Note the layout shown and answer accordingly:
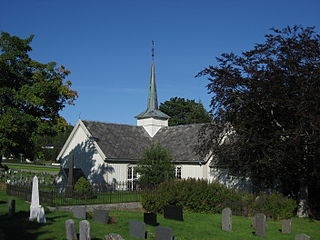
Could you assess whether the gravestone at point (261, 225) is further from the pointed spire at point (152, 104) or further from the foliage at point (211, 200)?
the pointed spire at point (152, 104)

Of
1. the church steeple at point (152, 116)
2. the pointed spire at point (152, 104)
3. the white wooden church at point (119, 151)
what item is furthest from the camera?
the pointed spire at point (152, 104)

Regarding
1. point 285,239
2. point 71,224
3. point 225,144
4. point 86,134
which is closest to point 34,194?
point 71,224

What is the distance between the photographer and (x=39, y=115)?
2811 cm

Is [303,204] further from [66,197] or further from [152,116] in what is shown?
[152,116]

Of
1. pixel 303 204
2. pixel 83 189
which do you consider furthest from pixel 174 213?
pixel 303 204

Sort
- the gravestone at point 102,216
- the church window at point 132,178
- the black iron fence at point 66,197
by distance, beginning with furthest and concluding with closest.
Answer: the church window at point 132,178
the black iron fence at point 66,197
the gravestone at point 102,216

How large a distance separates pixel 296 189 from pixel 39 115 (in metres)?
20.1

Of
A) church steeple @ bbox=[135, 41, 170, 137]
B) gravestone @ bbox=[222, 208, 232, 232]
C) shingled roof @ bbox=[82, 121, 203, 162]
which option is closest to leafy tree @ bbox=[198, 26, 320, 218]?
gravestone @ bbox=[222, 208, 232, 232]

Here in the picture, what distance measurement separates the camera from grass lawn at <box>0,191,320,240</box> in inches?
598

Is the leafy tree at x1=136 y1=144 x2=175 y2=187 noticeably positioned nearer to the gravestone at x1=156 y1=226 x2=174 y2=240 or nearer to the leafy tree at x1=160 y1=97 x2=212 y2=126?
the gravestone at x1=156 y1=226 x2=174 y2=240

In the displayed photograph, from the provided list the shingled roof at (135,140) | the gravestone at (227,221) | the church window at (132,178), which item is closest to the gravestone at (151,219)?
the gravestone at (227,221)

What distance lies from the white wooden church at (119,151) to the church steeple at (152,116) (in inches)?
43.0

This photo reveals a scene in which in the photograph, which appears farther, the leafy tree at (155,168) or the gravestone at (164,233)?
the leafy tree at (155,168)

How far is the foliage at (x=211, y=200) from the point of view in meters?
23.7
